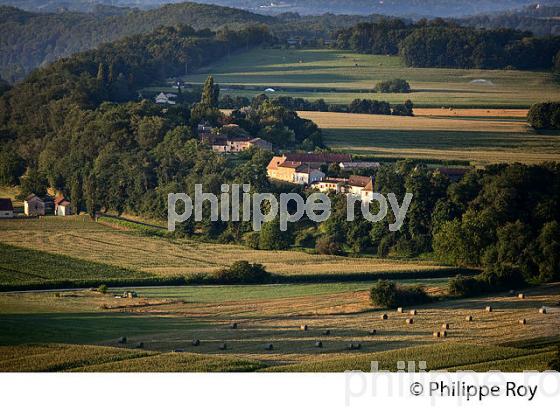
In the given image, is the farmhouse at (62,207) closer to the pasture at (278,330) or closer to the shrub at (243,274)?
the pasture at (278,330)

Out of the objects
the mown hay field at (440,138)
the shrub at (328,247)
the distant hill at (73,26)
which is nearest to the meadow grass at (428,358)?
the shrub at (328,247)

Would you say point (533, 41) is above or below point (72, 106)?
above

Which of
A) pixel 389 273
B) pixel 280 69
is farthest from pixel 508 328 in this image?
pixel 280 69

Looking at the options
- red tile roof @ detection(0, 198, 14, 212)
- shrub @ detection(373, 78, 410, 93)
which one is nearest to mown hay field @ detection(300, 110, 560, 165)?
shrub @ detection(373, 78, 410, 93)

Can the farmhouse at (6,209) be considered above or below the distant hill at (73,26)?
below

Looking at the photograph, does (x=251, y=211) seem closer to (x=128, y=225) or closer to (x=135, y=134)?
(x=128, y=225)

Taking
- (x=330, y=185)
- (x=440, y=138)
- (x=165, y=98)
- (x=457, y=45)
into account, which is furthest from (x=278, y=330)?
(x=165, y=98)
